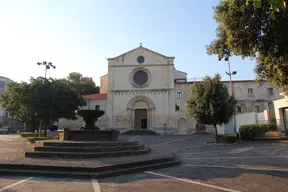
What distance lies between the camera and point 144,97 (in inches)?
1458

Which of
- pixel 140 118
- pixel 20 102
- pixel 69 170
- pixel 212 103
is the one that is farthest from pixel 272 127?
pixel 20 102

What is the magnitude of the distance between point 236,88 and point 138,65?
692 inches

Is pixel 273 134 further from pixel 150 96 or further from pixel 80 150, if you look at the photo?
pixel 150 96

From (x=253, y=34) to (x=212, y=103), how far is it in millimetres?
12096

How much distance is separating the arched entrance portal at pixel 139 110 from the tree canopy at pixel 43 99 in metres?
12.9

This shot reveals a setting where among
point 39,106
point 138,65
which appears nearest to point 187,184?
point 39,106

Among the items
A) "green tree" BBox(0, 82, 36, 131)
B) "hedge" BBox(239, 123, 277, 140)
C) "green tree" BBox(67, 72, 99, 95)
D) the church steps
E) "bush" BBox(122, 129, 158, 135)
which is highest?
"green tree" BBox(67, 72, 99, 95)

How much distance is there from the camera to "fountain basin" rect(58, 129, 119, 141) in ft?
35.0

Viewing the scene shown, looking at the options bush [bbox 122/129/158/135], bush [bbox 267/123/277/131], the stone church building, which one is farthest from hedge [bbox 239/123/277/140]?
bush [bbox 122/129/158/135]

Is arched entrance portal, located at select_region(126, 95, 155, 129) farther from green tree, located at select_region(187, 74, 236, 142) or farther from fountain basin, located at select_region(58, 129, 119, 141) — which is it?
fountain basin, located at select_region(58, 129, 119, 141)

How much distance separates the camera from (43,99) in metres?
22.1

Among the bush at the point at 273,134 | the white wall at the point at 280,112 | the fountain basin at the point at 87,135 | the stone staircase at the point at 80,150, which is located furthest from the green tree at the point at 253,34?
the bush at the point at 273,134

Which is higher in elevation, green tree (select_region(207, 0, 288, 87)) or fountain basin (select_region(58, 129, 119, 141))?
green tree (select_region(207, 0, 288, 87))

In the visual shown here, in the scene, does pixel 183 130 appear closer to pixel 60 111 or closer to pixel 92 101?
pixel 92 101
